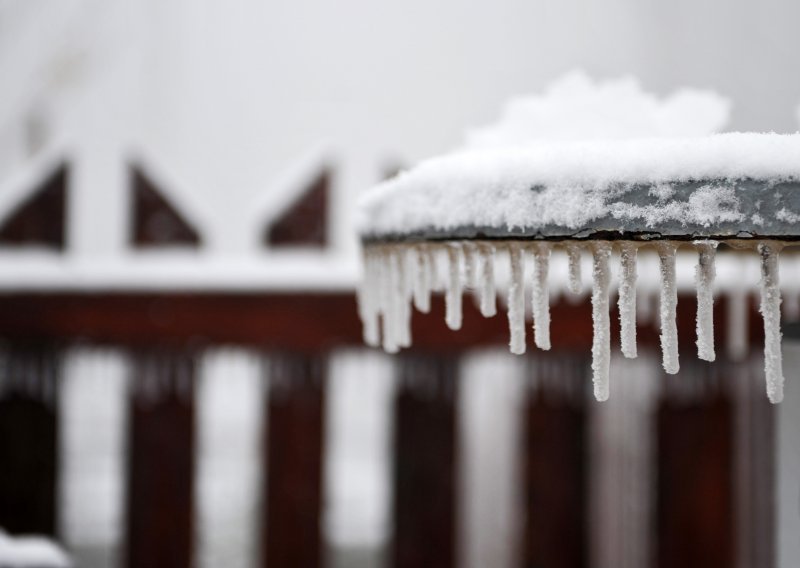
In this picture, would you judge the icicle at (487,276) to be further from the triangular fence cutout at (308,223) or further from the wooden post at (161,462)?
the wooden post at (161,462)

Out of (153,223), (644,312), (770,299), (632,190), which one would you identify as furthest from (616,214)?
(153,223)

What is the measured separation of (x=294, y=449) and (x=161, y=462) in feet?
0.89

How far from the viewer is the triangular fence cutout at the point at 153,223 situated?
151cm

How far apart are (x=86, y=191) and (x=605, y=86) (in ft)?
3.91

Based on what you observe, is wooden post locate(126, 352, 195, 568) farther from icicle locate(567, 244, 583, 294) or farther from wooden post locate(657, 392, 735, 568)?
icicle locate(567, 244, 583, 294)

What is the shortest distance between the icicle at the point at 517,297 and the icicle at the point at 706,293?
0.12m

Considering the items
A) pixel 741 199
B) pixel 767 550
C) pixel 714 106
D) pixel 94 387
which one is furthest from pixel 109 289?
pixel 767 550

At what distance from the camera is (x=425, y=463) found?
151 centimetres

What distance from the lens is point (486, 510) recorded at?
6.15ft

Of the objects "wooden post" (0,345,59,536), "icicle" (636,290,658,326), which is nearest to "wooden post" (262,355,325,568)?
"wooden post" (0,345,59,536)

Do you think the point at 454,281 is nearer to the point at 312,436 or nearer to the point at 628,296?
the point at 628,296

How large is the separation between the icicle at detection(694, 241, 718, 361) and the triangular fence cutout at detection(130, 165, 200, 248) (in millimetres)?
1184

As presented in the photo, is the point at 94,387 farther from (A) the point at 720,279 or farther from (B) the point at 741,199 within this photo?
(B) the point at 741,199

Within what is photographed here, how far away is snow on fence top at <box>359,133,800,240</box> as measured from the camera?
0.47m
